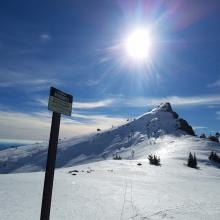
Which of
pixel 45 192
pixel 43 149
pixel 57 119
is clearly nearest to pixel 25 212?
pixel 45 192

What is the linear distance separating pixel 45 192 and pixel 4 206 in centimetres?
317

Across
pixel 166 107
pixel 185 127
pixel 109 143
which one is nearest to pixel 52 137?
pixel 109 143

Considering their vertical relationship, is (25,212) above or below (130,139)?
below

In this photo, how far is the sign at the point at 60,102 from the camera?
A: 18.6ft

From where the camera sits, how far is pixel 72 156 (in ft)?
370

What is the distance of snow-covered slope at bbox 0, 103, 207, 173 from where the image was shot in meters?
103

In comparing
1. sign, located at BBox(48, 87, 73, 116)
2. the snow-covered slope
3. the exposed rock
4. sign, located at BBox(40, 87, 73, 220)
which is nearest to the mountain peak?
the snow-covered slope

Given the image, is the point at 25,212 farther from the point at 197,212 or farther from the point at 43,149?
the point at 43,149

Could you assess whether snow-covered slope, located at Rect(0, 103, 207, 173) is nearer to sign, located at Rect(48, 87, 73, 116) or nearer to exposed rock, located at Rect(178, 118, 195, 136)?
exposed rock, located at Rect(178, 118, 195, 136)

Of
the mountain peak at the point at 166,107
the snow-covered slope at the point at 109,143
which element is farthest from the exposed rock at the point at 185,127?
the mountain peak at the point at 166,107

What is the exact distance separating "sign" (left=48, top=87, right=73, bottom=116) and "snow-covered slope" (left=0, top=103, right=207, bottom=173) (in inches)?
3575

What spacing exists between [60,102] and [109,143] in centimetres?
10992

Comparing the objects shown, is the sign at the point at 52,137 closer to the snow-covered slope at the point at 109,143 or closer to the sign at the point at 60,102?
the sign at the point at 60,102

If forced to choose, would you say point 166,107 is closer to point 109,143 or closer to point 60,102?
point 109,143
